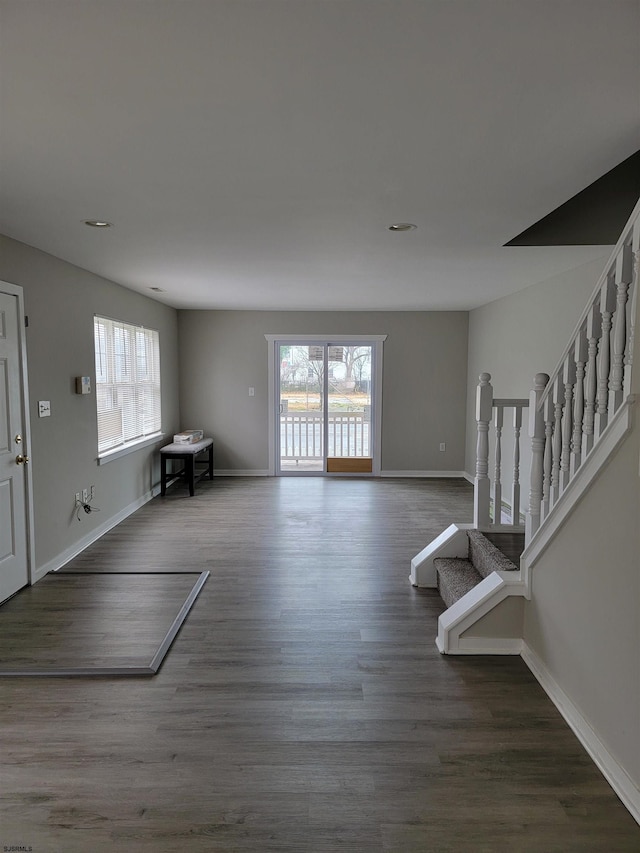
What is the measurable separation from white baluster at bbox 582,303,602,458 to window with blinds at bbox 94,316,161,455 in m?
4.11

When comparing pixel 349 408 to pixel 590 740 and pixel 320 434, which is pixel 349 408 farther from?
pixel 590 740

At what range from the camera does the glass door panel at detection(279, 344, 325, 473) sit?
7.42 metres

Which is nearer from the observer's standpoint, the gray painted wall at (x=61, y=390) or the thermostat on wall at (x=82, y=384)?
the gray painted wall at (x=61, y=390)

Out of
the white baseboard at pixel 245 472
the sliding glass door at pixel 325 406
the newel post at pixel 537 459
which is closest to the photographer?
A: the newel post at pixel 537 459

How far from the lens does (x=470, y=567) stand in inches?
136

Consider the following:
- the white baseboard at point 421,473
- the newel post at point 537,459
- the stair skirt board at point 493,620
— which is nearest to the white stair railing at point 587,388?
the newel post at point 537,459

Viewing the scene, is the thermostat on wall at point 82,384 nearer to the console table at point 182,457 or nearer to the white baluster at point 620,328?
the console table at point 182,457

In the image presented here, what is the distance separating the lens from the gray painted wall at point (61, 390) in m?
3.71

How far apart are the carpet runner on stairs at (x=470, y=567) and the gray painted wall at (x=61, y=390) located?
291 cm

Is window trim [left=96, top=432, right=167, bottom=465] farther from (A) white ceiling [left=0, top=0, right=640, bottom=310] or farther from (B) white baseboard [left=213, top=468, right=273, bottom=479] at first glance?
(A) white ceiling [left=0, top=0, right=640, bottom=310]

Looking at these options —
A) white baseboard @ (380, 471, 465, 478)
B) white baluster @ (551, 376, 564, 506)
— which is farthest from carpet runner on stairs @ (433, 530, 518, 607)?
white baseboard @ (380, 471, 465, 478)

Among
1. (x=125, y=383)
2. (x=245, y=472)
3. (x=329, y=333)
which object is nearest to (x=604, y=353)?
(x=125, y=383)

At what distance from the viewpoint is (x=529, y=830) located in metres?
1.70

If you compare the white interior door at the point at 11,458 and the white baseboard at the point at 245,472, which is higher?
the white interior door at the point at 11,458
